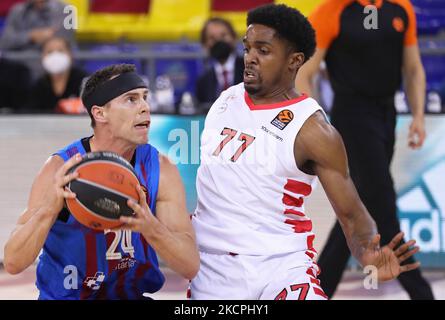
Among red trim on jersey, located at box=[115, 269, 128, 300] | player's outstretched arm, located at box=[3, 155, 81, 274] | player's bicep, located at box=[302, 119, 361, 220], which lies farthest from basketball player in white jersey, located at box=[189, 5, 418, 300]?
Answer: player's outstretched arm, located at box=[3, 155, 81, 274]

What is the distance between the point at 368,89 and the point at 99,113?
7.91 ft

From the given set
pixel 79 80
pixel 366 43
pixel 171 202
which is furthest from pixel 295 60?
pixel 79 80

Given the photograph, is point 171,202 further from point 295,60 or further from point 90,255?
point 295,60

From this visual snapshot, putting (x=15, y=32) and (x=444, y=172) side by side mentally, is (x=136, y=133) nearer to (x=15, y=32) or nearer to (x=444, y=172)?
(x=444, y=172)

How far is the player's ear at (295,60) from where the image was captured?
460 cm

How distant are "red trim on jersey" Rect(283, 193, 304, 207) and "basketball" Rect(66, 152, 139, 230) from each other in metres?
0.77

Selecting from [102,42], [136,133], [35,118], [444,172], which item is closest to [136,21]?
[102,42]

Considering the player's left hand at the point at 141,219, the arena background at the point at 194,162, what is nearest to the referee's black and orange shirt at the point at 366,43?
the arena background at the point at 194,162

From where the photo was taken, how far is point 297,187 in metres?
4.50

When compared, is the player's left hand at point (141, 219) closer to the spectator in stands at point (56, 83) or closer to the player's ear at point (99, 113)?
the player's ear at point (99, 113)

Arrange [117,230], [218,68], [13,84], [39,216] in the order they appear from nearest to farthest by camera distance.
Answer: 1. [39,216]
2. [117,230]
3. [218,68]
4. [13,84]
